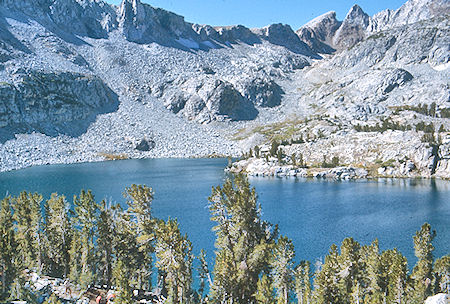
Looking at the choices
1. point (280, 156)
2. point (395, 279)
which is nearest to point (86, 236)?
point (395, 279)

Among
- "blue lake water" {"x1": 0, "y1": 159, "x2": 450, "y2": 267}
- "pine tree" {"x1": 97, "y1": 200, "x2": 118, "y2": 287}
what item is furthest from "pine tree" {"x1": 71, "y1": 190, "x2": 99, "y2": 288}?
"blue lake water" {"x1": 0, "y1": 159, "x2": 450, "y2": 267}

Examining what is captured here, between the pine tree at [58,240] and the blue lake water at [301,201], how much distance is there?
67.6ft

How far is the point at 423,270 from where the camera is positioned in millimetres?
37938

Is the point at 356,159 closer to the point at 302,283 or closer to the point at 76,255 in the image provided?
the point at 302,283

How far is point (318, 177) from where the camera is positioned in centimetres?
14625

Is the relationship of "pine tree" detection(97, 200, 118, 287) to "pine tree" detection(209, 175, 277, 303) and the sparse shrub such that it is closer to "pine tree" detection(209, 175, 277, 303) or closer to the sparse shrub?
"pine tree" detection(209, 175, 277, 303)

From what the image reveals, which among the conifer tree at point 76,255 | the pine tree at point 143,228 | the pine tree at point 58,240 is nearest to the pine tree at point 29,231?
the pine tree at point 58,240

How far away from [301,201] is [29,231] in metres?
72.9

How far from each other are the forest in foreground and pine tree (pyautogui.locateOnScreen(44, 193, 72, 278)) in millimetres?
116

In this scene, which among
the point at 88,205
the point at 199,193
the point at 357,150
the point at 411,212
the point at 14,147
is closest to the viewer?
the point at 88,205

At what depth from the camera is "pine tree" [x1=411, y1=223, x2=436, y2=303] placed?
110 feet

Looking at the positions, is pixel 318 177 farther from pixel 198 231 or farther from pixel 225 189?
pixel 225 189

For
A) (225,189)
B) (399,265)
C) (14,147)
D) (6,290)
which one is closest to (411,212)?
(399,265)

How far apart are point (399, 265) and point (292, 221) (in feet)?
151
